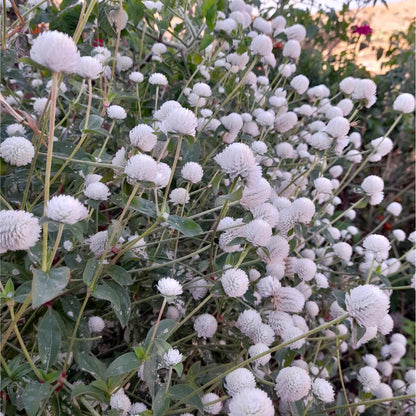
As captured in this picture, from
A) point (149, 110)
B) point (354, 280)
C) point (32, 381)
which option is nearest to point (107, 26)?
point (149, 110)

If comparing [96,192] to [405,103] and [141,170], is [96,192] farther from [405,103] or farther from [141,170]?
[405,103]

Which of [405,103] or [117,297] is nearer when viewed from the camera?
[117,297]

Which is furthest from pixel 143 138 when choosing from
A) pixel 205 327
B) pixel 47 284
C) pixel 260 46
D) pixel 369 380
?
pixel 369 380

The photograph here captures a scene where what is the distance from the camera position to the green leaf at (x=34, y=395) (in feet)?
2.09

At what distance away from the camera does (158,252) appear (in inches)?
40.1

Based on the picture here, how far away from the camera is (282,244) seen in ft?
3.08

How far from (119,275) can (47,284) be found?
0.18 metres

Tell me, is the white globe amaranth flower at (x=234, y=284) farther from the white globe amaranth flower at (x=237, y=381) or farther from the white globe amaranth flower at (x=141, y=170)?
the white globe amaranth flower at (x=141, y=170)

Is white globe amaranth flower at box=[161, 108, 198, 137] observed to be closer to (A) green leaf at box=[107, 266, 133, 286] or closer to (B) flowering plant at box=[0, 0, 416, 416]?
(B) flowering plant at box=[0, 0, 416, 416]

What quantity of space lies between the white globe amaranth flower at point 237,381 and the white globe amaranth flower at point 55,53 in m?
0.56

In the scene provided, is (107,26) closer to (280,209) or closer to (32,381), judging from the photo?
(280,209)

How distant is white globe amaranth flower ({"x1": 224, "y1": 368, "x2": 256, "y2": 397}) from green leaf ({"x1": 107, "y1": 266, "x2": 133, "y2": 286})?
248 mm

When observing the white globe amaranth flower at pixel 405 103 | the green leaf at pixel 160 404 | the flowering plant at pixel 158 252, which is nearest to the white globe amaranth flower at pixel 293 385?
the flowering plant at pixel 158 252

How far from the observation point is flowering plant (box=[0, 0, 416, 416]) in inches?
27.5
